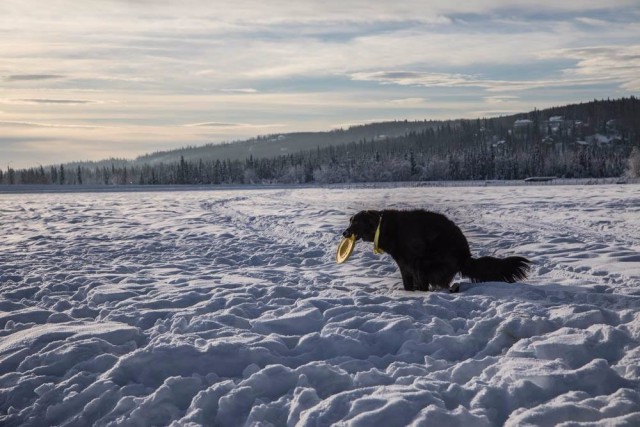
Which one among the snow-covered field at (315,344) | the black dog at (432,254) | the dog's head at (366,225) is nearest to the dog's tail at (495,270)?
→ the black dog at (432,254)

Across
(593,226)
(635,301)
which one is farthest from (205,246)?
(593,226)

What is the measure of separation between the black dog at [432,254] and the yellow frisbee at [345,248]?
587 millimetres

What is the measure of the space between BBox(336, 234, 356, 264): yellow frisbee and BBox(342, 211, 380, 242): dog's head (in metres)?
0.15

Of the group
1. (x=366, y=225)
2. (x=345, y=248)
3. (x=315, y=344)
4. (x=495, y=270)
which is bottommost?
(x=315, y=344)

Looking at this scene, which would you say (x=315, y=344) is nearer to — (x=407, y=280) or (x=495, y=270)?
(x=407, y=280)

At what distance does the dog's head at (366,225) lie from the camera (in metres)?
9.48

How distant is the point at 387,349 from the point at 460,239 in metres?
3.43

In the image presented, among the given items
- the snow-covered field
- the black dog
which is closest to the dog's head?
the black dog

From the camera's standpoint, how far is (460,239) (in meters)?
8.98

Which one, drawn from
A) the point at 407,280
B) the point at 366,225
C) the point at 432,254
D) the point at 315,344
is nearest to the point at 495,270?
the point at 432,254

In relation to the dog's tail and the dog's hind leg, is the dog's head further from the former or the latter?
the dog's tail

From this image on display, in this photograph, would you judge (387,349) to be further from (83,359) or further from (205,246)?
(205,246)

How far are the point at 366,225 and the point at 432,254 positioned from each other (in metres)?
1.33

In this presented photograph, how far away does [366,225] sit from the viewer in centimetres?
954
